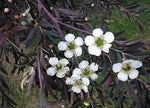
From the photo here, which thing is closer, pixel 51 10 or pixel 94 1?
pixel 51 10

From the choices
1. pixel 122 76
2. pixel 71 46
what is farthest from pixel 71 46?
pixel 122 76

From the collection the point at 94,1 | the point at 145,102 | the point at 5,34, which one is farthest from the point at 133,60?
the point at 94,1

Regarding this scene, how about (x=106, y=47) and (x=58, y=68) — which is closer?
(x=106, y=47)

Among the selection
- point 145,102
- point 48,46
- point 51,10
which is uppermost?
point 51,10

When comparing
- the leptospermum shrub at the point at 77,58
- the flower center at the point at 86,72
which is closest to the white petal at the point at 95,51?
the leptospermum shrub at the point at 77,58

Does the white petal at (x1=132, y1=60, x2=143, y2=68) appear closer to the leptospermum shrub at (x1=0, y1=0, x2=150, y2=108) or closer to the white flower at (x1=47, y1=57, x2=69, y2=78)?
the leptospermum shrub at (x1=0, y1=0, x2=150, y2=108)

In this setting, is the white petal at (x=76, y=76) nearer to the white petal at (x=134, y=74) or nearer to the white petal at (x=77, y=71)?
the white petal at (x=77, y=71)

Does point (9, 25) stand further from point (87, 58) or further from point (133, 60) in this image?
point (133, 60)

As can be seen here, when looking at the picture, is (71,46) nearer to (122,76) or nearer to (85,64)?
(85,64)
